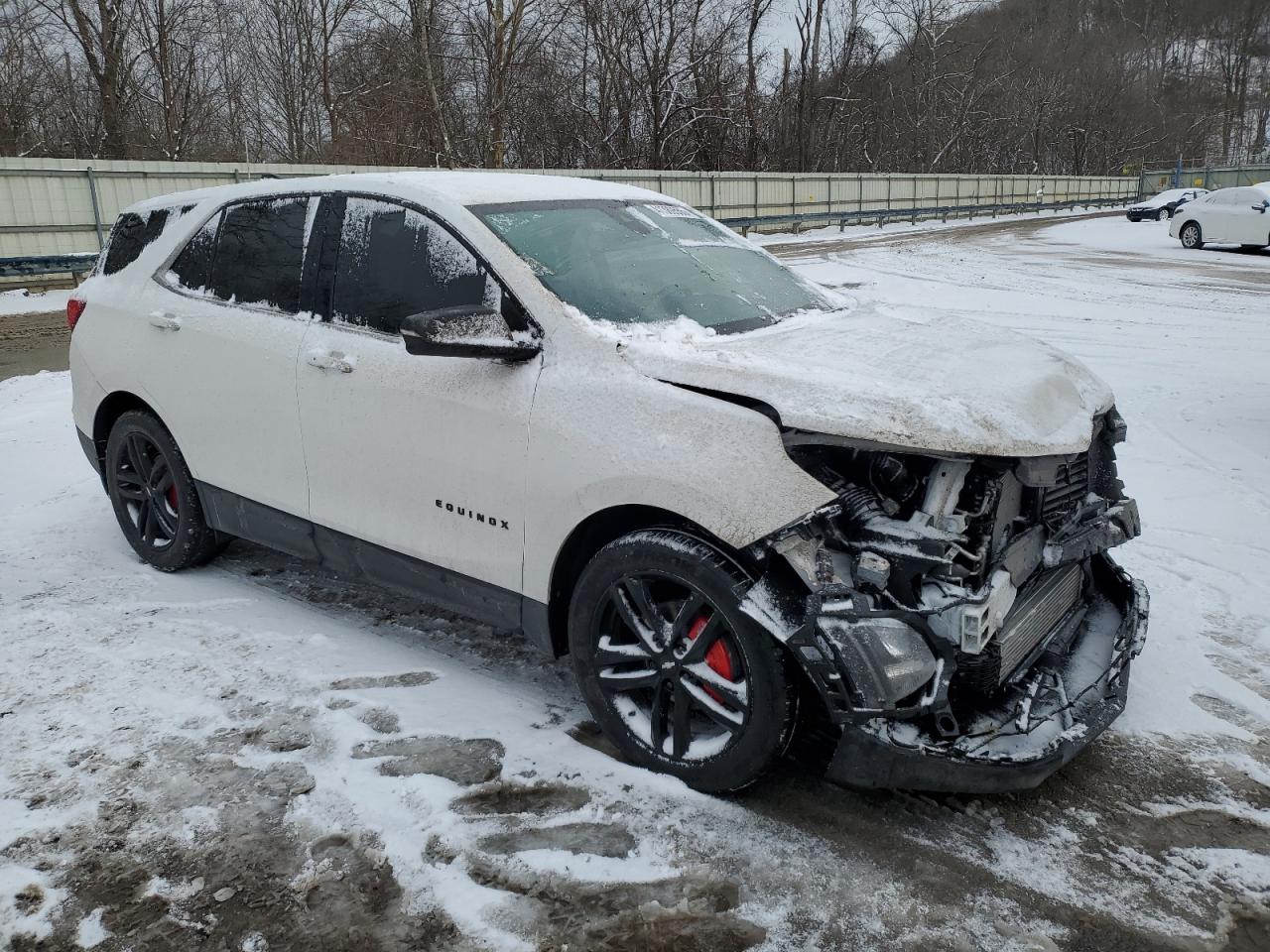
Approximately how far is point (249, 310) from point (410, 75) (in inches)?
1221

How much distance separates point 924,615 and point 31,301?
17757 millimetres

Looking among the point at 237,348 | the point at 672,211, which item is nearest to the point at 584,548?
the point at 672,211

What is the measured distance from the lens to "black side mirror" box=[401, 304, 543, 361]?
9.62 ft

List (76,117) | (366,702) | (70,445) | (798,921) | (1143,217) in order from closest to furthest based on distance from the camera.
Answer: (798,921)
(366,702)
(70,445)
(76,117)
(1143,217)

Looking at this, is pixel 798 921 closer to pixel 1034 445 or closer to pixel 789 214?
pixel 1034 445

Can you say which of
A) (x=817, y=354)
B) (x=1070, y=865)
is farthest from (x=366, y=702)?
(x=1070, y=865)

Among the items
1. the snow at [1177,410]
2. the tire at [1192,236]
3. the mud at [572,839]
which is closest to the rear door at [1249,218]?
the tire at [1192,236]

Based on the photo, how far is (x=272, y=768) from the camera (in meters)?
3.07

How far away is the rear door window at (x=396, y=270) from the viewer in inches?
130

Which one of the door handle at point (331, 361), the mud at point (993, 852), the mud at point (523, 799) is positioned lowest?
the mud at point (993, 852)

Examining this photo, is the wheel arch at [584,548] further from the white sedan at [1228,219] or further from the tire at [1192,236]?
the tire at [1192,236]

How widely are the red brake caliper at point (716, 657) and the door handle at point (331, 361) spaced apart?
1.58 meters

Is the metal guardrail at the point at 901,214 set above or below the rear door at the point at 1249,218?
above

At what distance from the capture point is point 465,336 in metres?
2.99
